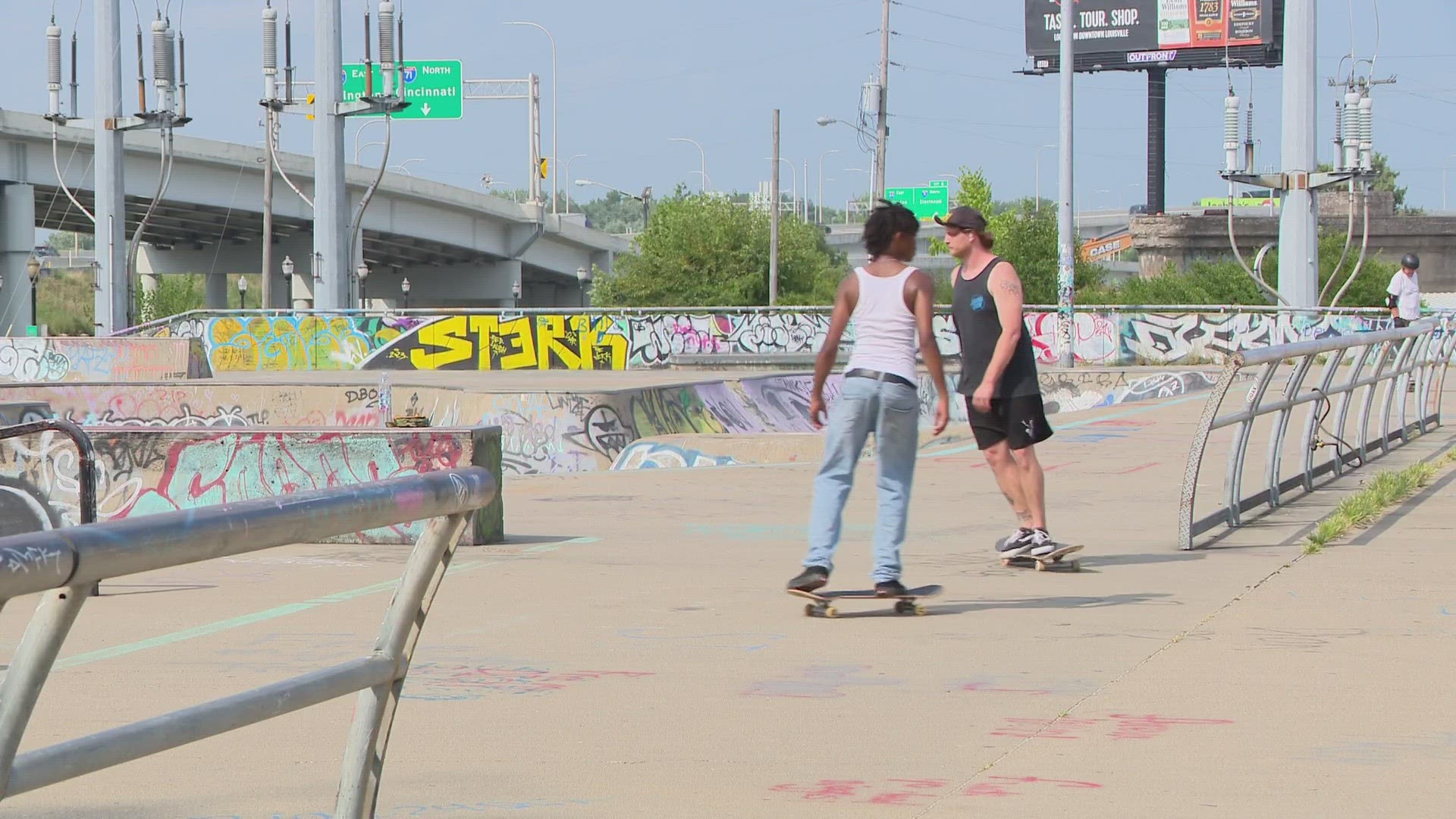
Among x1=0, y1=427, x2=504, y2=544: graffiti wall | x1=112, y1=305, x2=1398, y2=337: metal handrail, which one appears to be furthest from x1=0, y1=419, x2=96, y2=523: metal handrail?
x1=112, y1=305, x2=1398, y2=337: metal handrail

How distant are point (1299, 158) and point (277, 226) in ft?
171

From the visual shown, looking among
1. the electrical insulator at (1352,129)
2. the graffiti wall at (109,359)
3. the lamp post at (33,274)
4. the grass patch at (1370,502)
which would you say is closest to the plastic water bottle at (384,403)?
the graffiti wall at (109,359)

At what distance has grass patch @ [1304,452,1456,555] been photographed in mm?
8866

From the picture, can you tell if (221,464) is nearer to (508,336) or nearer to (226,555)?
(226,555)

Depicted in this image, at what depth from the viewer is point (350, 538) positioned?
9.84 meters

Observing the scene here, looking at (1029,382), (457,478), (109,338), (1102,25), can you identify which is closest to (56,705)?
(457,478)

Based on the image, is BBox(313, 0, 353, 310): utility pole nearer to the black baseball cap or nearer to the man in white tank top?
the black baseball cap

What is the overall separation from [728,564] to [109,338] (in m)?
24.3

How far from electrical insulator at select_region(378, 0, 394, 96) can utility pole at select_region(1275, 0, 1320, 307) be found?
16.4 meters

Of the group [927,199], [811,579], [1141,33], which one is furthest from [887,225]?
[927,199]

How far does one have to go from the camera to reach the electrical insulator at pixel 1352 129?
33.3 m

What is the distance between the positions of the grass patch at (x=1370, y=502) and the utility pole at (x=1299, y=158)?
56.1ft

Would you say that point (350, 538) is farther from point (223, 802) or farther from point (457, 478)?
point (457, 478)

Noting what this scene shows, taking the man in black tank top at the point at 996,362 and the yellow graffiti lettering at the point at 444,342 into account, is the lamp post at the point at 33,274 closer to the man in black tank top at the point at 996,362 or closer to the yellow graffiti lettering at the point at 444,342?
the yellow graffiti lettering at the point at 444,342
